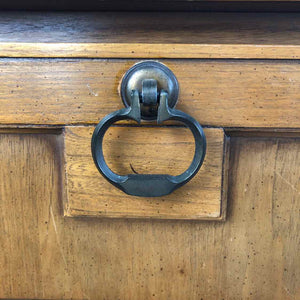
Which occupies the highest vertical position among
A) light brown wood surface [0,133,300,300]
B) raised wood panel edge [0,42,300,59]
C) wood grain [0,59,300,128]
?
raised wood panel edge [0,42,300,59]

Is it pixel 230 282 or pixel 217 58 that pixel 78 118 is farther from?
pixel 230 282

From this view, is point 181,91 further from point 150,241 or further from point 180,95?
point 150,241

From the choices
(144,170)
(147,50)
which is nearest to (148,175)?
(144,170)

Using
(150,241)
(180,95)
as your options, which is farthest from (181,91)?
(150,241)

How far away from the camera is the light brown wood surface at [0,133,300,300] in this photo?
1.31ft

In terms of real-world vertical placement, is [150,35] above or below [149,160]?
above

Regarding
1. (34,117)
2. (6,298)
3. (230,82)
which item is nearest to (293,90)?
(230,82)

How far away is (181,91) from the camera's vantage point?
0.37 m

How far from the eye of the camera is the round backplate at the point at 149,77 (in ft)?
1.16

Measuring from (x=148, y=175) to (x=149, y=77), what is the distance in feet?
0.32

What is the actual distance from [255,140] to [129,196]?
151mm

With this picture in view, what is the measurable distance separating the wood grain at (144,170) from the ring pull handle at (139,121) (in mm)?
26

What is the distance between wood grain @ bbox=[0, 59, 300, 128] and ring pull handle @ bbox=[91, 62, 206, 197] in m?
0.03

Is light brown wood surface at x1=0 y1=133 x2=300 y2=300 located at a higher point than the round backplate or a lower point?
lower
